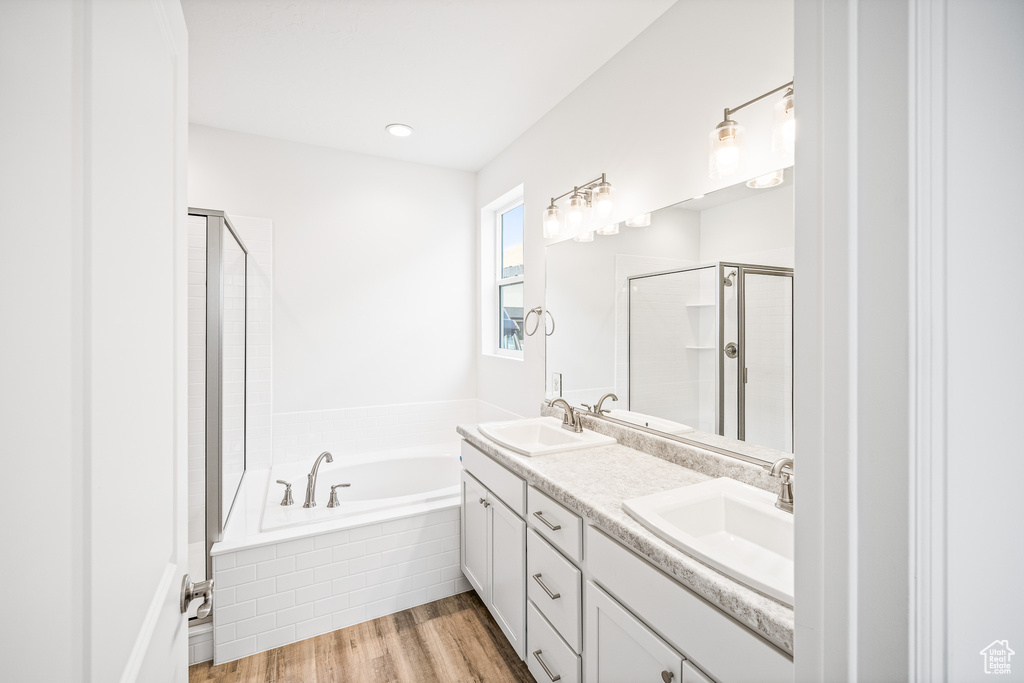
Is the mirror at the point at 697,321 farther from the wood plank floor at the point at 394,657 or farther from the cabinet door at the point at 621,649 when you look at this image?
the wood plank floor at the point at 394,657

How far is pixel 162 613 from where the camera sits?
661 mm

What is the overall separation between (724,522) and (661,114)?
1.48 meters

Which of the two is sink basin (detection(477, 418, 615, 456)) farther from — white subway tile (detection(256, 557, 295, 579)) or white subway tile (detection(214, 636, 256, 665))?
white subway tile (detection(214, 636, 256, 665))

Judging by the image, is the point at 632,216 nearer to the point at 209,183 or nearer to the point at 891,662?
the point at 891,662

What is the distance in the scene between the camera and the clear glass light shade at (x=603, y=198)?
1944 millimetres

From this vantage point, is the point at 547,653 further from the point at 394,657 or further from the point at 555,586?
the point at 394,657

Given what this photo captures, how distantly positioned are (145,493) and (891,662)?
877 mm

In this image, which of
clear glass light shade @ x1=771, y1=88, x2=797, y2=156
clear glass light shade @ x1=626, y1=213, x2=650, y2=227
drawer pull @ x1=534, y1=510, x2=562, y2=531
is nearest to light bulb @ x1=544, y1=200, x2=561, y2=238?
clear glass light shade @ x1=626, y1=213, x2=650, y2=227

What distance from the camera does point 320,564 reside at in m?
2.03

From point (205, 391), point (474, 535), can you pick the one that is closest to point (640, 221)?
point (474, 535)

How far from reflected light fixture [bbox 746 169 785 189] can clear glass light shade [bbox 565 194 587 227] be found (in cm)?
85

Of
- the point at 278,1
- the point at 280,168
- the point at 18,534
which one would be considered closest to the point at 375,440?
the point at 280,168

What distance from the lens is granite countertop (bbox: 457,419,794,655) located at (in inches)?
30.7

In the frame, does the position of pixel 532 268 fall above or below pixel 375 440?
above
